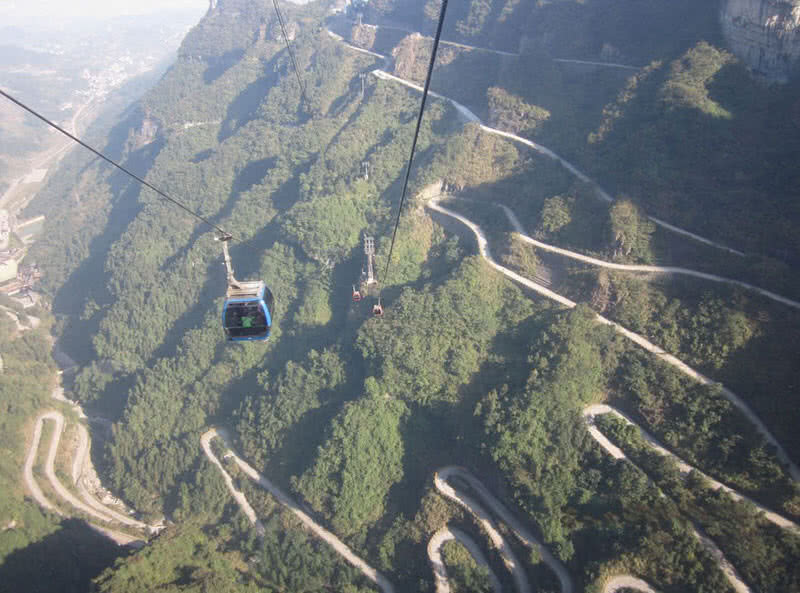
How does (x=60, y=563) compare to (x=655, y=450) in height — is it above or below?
below

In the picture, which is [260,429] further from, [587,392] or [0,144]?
[0,144]

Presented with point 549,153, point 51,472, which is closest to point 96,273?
point 51,472

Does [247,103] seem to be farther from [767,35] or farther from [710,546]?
[710,546]

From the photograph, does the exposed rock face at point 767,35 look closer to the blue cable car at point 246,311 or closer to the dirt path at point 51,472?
the blue cable car at point 246,311

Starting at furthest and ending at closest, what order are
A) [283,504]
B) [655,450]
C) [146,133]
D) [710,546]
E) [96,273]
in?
[146,133] < [96,273] < [283,504] < [655,450] < [710,546]

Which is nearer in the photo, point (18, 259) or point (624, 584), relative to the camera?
point (624, 584)

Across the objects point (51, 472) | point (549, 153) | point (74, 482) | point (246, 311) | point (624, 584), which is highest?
point (549, 153)

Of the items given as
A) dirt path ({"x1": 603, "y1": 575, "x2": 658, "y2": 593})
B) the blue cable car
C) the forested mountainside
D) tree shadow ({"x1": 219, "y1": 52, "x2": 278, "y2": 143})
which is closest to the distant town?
the forested mountainside

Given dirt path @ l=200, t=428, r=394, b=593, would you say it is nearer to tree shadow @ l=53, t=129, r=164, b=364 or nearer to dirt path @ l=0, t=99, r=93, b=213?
tree shadow @ l=53, t=129, r=164, b=364

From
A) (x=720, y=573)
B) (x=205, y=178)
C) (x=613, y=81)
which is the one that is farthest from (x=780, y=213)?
Result: (x=205, y=178)
